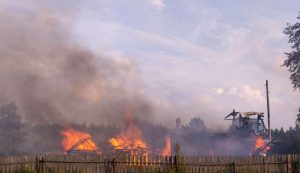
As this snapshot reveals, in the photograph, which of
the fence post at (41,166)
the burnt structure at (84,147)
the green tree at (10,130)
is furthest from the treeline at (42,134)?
the fence post at (41,166)

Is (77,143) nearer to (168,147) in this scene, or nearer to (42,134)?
(168,147)

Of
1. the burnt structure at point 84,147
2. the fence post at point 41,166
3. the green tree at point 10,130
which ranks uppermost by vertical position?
the green tree at point 10,130

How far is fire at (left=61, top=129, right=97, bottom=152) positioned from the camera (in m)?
46.2

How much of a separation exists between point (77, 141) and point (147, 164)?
31.0 m

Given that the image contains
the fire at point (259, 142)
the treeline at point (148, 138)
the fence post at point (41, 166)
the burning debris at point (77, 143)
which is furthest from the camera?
the fire at point (259, 142)

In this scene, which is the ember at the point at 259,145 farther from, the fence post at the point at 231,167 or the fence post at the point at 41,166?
the fence post at the point at 41,166

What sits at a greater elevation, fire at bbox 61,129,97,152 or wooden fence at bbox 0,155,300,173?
fire at bbox 61,129,97,152

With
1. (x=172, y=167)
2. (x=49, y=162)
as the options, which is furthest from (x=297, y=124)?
(x=49, y=162)

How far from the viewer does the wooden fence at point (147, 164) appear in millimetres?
20938

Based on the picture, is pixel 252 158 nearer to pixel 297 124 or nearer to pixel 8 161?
pixel 8 161

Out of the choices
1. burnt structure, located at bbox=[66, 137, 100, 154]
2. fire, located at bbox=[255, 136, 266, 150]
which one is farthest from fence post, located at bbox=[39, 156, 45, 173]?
fire, located at bbox=[255, 136, 266, 150]

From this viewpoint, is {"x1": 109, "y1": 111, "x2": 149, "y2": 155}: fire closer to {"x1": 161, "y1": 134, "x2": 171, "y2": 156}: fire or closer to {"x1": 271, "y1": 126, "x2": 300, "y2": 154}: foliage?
{"x1": 161, "y1": 134, "x2": 171, "y2": 156}: fire

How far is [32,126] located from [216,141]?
117 feet

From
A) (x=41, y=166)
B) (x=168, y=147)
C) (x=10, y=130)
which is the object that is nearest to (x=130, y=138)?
(x=168, y=147)
